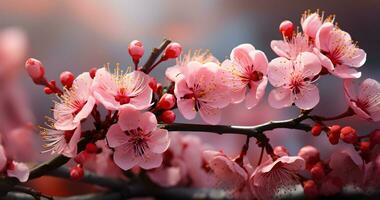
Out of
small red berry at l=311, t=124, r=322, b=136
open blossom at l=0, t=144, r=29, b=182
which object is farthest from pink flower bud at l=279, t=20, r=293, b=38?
open blossom at l=0, t=144, r=29, b=182

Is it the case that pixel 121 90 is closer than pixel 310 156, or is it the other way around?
pixel 121 90

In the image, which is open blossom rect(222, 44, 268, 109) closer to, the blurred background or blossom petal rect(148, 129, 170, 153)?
blossom petal rect(148, 129, 170, 153)

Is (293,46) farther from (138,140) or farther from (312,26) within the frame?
(138,140)

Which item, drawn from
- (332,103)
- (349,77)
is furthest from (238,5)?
(349,77)

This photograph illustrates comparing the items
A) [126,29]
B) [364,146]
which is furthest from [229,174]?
[126,29]

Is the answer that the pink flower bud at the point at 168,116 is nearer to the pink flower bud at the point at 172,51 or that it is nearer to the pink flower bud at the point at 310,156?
the pink flower bud at the point at 172,51

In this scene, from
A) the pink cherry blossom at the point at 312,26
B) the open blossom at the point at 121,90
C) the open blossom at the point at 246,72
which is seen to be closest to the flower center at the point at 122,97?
the open blossom at the point at 121,90
